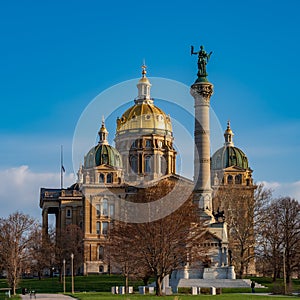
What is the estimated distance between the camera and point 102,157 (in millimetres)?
127125

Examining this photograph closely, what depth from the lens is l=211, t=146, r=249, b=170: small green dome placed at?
130000mm

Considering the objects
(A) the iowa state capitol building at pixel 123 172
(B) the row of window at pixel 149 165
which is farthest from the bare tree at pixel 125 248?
(B) the row of window at pixel 149 165

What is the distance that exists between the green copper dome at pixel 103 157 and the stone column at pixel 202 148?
1994 inches

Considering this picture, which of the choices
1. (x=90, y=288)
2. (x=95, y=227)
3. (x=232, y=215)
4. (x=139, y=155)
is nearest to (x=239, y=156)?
(x=139, y=155)

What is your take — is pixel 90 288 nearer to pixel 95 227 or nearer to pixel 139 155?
pixel 95 227

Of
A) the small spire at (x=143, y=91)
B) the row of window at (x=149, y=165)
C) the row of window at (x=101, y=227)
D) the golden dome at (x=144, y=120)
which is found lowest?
the row of window at (x=101, y=227)

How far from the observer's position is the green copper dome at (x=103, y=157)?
126812mm

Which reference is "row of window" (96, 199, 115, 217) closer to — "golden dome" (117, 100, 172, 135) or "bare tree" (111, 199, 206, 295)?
"golden dome" (117, 100, 172, 135)

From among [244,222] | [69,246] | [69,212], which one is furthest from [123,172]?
[244,222]

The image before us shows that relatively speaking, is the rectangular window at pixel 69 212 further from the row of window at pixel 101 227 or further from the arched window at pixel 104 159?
the arched window at pixel 104 159

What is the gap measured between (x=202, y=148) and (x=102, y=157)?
52906 millimetres

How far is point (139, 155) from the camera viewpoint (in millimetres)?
128125

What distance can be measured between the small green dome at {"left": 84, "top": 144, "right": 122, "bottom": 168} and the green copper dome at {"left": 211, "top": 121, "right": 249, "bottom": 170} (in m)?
17.1

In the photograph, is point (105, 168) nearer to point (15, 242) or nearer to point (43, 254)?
point (43, 254)
